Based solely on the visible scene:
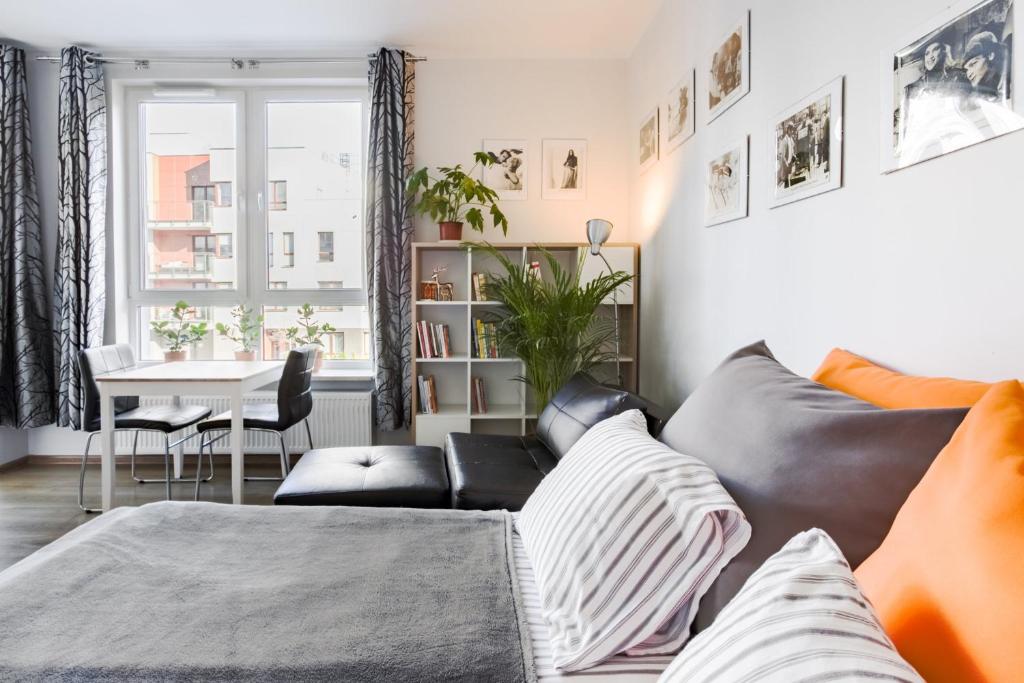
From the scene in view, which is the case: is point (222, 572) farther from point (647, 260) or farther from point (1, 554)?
point (647, 260)

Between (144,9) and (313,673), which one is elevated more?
(144,9)

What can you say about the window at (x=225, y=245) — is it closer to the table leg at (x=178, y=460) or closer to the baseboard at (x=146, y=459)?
the table leg at (x=178, y=460)

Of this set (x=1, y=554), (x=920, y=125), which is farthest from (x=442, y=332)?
(x=920, y=125)

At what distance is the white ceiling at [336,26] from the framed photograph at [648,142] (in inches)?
20.9

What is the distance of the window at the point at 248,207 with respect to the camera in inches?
167

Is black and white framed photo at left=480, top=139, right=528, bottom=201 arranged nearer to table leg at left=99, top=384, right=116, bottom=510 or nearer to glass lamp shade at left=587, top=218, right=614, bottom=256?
glass lamp shade at left=587, top=218, right=614, bottom=256

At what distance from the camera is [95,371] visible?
321cm

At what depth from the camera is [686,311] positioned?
2.98 meters

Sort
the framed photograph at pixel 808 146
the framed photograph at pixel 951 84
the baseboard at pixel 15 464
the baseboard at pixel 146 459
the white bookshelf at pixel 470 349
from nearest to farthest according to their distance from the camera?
1. the framed photograph at pixel 951 84
2. the framed photograph at pixel 808 146
3. the white bookshelf at pixel 470 349
4. the baseboard at pixel 15 464
5. the baseboard at pixel 146 459

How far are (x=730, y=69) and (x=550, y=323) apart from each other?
1.46 metres

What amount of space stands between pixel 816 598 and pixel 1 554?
329 centimetres

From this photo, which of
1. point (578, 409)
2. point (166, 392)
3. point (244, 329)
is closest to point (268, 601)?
point (578, 409)

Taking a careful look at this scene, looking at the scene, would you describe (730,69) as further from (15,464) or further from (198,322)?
(15,464)

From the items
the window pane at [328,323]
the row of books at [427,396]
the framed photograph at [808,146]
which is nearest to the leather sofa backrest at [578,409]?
the framed photograph at [808,146]
